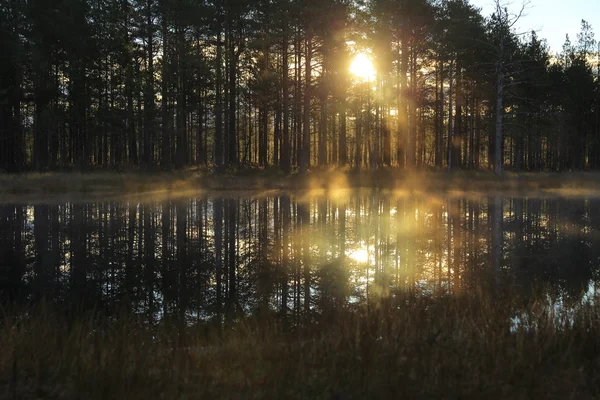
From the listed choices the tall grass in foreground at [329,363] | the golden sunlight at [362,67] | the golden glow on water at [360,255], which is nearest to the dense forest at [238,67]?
the golden sunlight at [362,67]

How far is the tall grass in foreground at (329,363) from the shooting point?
157 inches

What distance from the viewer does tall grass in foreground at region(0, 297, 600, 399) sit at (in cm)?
399

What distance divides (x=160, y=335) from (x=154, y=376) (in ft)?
5.95

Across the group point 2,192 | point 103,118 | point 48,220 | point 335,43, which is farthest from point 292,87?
point 48,220

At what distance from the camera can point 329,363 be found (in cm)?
447

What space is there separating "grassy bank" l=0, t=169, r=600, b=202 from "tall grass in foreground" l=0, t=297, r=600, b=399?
23.6m

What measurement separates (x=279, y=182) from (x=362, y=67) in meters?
13.6

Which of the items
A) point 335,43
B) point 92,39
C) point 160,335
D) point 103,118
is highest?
point 92,39

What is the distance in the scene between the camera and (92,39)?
43094 millimetres

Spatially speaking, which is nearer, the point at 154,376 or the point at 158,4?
the point at 154,376

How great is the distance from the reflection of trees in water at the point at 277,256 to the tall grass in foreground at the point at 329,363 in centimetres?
185

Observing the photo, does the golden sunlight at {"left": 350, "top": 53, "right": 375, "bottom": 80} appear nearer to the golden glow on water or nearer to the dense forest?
the dense forest

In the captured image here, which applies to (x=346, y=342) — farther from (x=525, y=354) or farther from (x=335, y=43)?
(x=335, y=43)

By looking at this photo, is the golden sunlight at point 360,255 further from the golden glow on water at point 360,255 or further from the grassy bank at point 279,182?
the grassy bank at point 279,182
